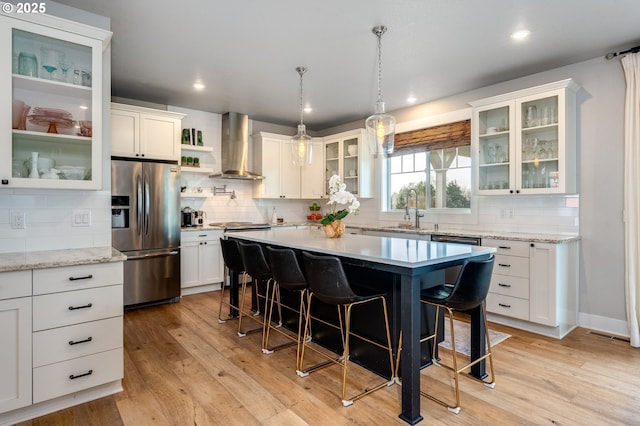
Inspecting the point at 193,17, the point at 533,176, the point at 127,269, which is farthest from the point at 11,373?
the point at 533,176

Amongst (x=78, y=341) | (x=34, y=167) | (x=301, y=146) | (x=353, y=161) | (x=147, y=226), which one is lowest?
(x=78, y=341)

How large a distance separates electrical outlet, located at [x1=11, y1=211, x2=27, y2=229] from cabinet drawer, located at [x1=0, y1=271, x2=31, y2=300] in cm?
67

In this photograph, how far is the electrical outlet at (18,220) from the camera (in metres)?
2.43

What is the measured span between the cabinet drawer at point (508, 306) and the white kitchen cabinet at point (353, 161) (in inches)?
100

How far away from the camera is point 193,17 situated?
273 centimetres

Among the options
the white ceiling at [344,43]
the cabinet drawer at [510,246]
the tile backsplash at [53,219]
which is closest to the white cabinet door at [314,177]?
the white ceiling at [344,43]

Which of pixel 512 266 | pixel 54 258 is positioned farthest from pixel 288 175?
pixel 54 258

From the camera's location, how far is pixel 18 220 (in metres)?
2.45

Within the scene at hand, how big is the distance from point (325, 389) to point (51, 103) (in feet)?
8.99

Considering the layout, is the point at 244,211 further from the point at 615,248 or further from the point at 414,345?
the point at 615,248

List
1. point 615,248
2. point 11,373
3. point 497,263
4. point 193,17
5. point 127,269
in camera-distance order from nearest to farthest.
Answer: point 11,373, point 193,17, point 615,248, point 497,263, point 127,269

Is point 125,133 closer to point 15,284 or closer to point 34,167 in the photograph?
point 34,167

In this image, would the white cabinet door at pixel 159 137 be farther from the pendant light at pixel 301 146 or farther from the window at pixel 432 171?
the window at pixel 432 171

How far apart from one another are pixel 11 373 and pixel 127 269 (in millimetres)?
2129
